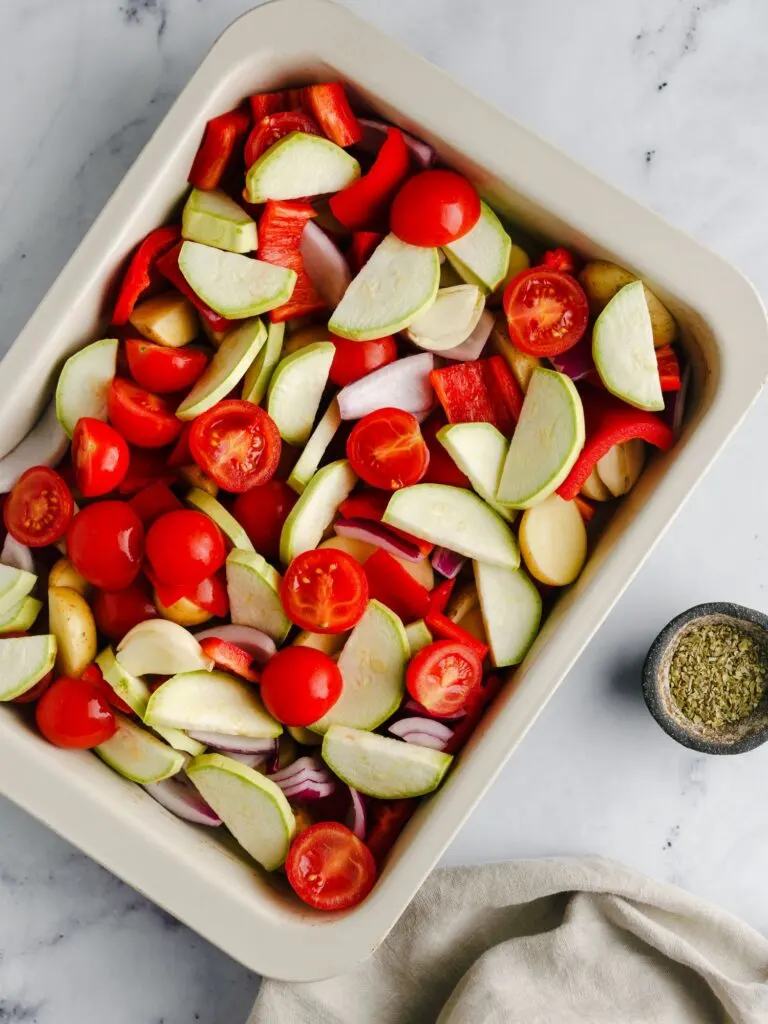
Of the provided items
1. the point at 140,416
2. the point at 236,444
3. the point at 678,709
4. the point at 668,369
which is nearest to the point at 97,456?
the point at 140,416

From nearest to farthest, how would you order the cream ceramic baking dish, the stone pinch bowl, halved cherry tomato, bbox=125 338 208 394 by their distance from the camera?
the cream ceramic baking dish
halved cherry tomato, bbox=125 338 208 394
the stone pinch bowl

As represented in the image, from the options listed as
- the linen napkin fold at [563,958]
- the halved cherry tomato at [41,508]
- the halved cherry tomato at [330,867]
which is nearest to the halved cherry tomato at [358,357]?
the halved cherry tomato at [41,508]

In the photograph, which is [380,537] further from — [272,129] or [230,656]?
[272,129]

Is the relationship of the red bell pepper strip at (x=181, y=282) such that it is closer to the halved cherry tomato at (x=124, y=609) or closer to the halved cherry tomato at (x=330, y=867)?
the halved cherry tomato at (x=124, y=609)

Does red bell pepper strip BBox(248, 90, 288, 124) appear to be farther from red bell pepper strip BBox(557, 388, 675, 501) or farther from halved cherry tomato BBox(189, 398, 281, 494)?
red bell pepper strip BBox(557, 388, 675, 501)

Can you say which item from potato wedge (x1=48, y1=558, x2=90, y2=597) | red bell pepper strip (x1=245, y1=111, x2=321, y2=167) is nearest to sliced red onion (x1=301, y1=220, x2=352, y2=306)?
red bell pepper strip (x1=245, y1=111, x2=321, y2=167)

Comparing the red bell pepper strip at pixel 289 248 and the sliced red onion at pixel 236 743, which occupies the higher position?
the red bell pepper strip at pixel 289 248

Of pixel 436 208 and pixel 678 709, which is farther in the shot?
pixel 678 709
